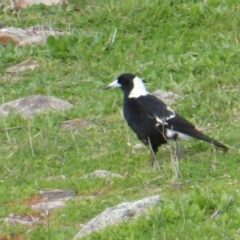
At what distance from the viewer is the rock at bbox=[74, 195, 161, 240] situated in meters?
6.14

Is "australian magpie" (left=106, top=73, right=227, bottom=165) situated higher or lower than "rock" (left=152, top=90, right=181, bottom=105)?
higher

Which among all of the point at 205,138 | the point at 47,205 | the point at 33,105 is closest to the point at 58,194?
the point at 47,205

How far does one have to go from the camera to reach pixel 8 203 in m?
7.45

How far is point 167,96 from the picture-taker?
31.9 ft

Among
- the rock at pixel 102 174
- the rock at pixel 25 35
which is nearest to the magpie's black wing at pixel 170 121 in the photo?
the rock at pixel 102 174

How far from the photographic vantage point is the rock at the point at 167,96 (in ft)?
31.6

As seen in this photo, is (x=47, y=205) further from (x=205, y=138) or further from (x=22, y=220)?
(x=205, y=138)

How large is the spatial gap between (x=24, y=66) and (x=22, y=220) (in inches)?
160

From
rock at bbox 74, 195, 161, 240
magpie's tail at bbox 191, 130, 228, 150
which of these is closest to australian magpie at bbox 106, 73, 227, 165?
magpie's tail at bbox 191, 130, 228, 150

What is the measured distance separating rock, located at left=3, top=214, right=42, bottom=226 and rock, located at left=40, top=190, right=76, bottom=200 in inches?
16.9

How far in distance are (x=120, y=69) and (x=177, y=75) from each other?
2.27ft

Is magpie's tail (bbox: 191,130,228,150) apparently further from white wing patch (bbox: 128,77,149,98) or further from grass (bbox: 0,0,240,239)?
white wing patch (bbox: 128,77,149,98)

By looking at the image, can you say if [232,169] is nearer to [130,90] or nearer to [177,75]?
[130,90]

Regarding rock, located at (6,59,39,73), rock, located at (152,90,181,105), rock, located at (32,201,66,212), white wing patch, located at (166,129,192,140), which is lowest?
rock, located at (6,59,39,73)
